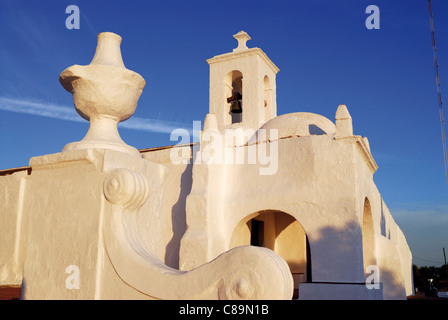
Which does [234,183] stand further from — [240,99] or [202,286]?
[202,286]

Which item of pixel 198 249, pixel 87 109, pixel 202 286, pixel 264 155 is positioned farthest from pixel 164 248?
pixel 202 286

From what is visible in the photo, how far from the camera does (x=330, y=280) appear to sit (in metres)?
8.51

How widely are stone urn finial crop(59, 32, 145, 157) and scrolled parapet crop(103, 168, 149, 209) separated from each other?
0.47m

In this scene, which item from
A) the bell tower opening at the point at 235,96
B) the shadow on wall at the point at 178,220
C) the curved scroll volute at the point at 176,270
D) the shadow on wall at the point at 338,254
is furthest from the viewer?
the bell tower opening at the point at 235,96

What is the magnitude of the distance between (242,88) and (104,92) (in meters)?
9.83

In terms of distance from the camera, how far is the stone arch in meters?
9.73

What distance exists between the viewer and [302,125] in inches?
408

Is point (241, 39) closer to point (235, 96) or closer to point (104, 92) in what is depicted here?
point (235, 96)

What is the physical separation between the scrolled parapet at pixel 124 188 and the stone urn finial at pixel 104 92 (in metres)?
0.47

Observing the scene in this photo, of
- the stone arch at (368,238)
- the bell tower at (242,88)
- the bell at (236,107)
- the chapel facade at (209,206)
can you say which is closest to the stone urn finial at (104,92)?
the chapel facade at (209,206)

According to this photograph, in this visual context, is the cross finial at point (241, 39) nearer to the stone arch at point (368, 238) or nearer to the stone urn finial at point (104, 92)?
the stone arch at point (368, 238)

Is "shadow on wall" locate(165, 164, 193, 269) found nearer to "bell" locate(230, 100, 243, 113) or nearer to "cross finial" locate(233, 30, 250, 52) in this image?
"bell" locate(230, 100, 243, 113)

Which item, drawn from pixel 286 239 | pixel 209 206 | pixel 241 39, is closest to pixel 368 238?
pixel 286 239

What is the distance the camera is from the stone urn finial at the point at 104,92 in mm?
3417
